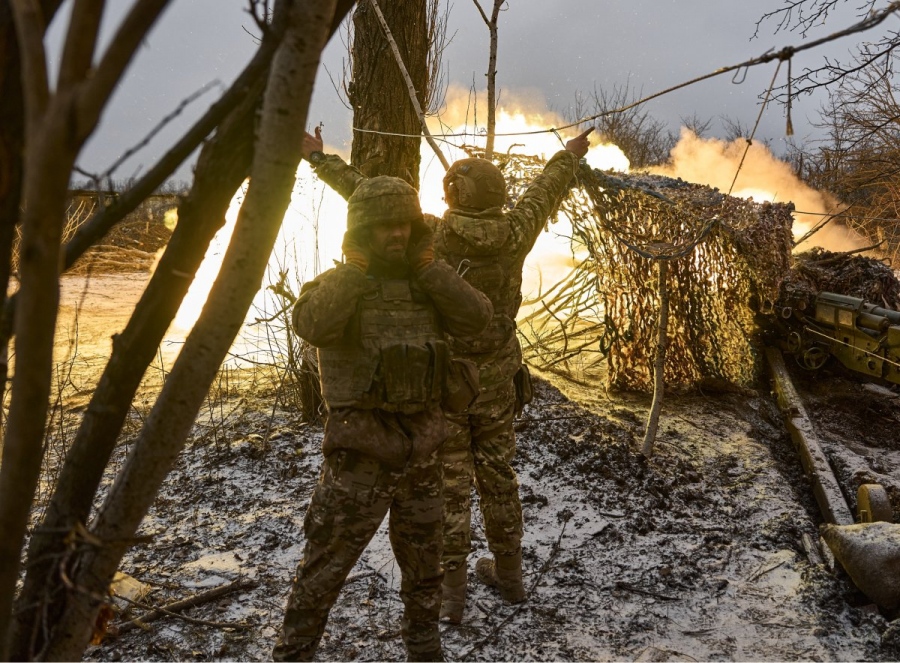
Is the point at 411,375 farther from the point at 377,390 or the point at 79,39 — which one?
the point at 79,39

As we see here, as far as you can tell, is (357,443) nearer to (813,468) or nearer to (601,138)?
(813,468)

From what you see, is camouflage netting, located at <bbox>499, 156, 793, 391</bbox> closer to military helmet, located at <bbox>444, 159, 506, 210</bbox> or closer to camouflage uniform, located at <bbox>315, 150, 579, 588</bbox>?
military helmet, located at <bbox>444, 159, 506, 210</bbox>

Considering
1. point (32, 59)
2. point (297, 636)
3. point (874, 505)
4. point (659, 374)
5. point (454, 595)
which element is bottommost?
point (454, 595)

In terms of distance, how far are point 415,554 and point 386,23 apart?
3504mm

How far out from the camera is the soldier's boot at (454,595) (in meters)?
3.42

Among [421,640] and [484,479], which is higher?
[484,479]

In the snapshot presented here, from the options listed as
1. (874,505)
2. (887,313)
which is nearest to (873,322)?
(887,313)

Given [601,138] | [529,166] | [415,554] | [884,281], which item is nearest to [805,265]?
[884,281]

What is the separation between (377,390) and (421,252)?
593mm

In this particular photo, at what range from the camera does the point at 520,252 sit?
3660 millimetres

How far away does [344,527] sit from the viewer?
2.59m

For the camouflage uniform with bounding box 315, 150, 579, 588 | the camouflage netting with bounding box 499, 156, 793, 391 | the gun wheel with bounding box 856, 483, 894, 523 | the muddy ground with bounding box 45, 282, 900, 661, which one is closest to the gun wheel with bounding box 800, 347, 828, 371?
the camouflage netting with bounding box 499, 156, 793, 391

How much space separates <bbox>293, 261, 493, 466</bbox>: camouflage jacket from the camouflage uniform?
707 millimetres

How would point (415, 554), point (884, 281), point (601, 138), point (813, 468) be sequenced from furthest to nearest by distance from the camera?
point (601, 138) < point (884, 281) < point (813, 468) < point (415, 554)
